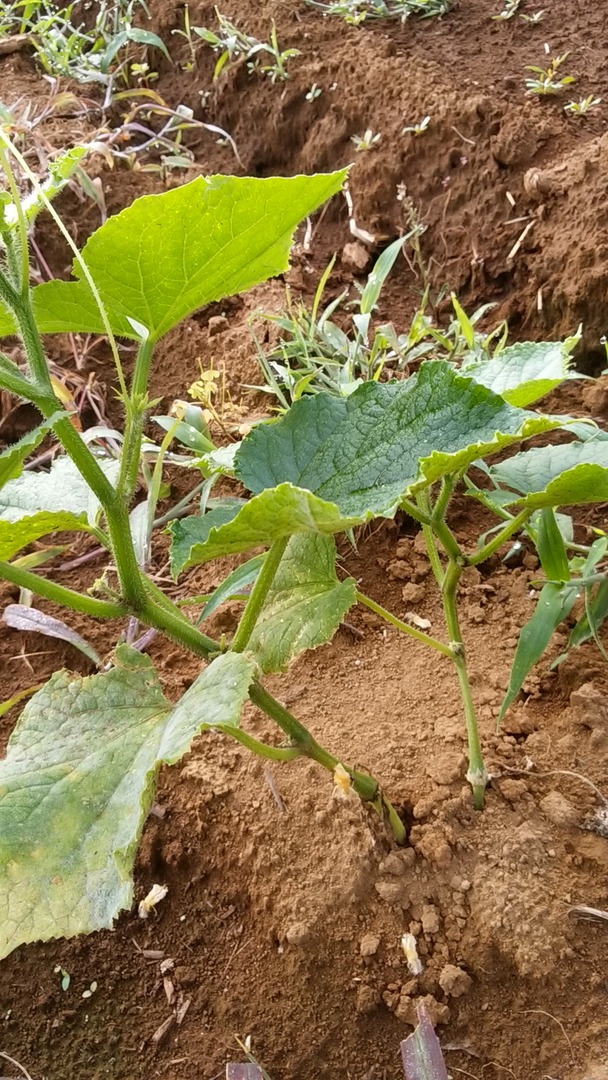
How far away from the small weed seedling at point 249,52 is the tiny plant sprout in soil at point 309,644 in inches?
29.4

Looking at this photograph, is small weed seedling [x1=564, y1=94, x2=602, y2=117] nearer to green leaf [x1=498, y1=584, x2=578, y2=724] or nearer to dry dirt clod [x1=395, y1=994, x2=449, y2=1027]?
green leaf [x1=498, y1=584, x2=578, y2=724]

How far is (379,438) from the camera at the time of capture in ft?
2.72

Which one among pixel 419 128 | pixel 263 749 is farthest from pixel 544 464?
pixel 419 128

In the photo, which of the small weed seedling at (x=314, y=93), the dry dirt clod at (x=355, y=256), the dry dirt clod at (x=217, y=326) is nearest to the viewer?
the dry dirt clod at (x=217, y=326)

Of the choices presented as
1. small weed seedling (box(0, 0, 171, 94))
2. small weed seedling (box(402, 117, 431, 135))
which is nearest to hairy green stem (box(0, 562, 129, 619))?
small weed seedling (box(402, 117, 431, 135))

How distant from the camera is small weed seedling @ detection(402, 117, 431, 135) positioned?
7.06 ft

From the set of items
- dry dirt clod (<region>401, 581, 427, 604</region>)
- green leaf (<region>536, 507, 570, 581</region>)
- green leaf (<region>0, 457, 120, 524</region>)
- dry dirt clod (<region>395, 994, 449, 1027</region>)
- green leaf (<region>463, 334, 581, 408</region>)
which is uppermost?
green leaf (<region>463, 334, 581, 408</region>)

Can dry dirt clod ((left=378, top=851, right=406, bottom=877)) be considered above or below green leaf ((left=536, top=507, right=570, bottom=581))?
below

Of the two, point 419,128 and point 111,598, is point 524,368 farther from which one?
point 419,128

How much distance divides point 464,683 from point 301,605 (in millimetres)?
265

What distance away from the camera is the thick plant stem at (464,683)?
1.04m

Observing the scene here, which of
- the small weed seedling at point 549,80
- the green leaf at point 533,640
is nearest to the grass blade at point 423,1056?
the green leaf at point 533,640

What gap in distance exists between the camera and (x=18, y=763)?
856 mm

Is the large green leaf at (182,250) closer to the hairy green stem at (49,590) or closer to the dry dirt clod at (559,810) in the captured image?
the hairy green stem at (49,590)
